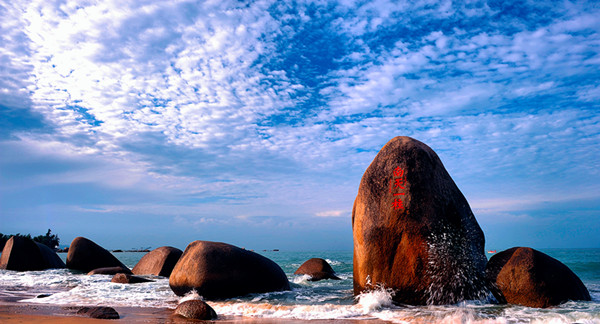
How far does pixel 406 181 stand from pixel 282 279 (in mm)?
4448

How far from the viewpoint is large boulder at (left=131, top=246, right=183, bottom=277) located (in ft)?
48.0

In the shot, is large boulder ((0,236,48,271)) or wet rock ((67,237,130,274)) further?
wet rock ((67,237,130,274))

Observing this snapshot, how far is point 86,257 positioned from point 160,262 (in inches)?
212

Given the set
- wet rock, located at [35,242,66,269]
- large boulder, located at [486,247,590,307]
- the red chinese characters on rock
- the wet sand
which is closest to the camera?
the wet sand

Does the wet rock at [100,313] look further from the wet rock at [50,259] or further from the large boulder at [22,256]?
the wet rock at [50,259]

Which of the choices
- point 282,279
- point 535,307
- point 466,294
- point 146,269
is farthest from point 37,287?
point 535,307

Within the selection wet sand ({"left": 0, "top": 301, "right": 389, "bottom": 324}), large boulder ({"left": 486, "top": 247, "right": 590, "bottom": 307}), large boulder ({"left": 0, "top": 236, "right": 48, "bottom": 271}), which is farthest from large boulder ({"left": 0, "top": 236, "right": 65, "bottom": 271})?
large boulder ({"left": 486, "top": 247, "right": 590, "bottom": 307})

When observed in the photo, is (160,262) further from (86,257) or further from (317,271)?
(317,271)

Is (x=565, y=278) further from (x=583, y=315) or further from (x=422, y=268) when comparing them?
(x=422, y=268)

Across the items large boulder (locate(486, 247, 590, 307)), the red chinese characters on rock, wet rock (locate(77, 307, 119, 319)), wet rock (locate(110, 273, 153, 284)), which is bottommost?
wet rock (locate(77, 307, 119, 319))

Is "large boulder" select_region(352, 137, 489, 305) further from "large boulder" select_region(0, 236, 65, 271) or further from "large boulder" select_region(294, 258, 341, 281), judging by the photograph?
"large boulder" select_region(0, 236, 65, 271)

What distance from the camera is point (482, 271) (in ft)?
27.4

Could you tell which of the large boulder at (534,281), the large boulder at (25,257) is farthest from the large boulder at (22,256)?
the large boulder at (534,281)

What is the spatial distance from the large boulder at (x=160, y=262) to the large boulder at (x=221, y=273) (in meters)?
5.20
